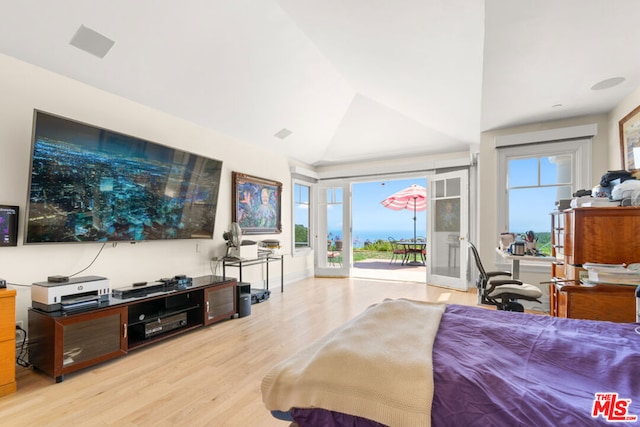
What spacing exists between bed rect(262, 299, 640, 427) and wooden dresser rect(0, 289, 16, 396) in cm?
208

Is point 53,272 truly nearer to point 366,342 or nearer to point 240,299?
point 240,299

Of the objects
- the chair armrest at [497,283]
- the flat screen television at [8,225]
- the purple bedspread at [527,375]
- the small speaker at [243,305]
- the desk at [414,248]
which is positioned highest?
the flat screen television at [8,225]

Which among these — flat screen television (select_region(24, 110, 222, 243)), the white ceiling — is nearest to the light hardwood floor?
flat screen television (select_region(24, 110, 222, 243))

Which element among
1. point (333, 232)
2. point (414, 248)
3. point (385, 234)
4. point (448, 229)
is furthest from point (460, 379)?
point (385, 234)

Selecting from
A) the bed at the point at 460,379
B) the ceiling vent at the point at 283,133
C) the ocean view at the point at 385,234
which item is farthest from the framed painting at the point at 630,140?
the ocean view at the point at 385,234

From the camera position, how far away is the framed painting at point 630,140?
116 inches

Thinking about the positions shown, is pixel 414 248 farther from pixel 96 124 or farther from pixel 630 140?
pixel 96 124

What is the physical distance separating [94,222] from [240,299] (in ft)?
5.70

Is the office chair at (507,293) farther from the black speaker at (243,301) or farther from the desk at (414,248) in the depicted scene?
the desk at (414,248)

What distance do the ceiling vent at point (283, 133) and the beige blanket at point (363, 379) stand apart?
13.4 ft

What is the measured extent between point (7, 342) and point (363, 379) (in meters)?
2.46

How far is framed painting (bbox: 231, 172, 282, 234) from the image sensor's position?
180 inches

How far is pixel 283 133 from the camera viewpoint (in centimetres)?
499

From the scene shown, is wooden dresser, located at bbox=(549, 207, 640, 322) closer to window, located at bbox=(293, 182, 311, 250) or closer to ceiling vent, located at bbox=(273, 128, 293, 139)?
ceiling vent, located at bbox=(273, 128, 293, 139)
